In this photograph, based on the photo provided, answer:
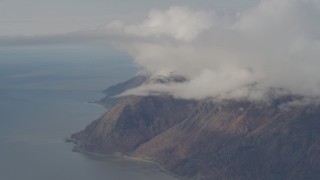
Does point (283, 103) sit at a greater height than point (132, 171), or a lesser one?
greater

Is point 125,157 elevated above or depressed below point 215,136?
below

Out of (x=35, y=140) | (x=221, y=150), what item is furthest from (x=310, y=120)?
(x=35, y=140)

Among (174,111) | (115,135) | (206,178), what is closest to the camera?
(206,178)

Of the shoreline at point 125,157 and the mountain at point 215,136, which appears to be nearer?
the mountain at point 215,136

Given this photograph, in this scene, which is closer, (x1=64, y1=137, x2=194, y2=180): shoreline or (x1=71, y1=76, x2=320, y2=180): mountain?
(x1=71, y1=76, x2=320, y2=180): mountain

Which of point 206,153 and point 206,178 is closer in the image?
point 206,178

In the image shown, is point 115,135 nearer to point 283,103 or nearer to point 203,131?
point 203,131

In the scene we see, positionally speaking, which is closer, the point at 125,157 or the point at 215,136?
the point at 125,157

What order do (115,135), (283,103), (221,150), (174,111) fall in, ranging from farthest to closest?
(174,111)
(115,135)
(283,103)
(221,150)
